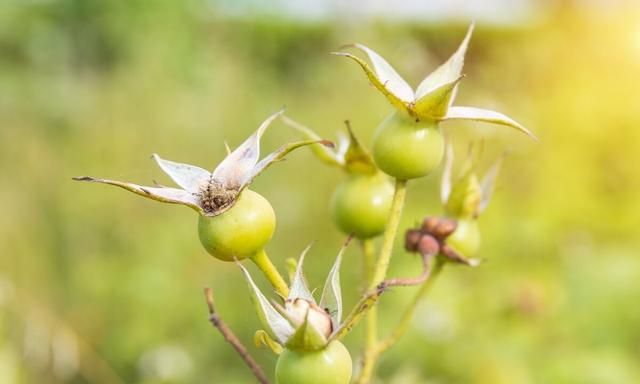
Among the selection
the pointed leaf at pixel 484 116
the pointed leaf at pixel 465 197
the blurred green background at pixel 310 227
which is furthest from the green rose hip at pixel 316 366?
the blurred green background at pixel 310 227

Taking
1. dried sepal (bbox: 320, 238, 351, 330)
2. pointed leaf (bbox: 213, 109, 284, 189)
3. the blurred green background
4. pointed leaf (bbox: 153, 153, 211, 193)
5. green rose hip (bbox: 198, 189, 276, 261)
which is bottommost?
the blurred green background

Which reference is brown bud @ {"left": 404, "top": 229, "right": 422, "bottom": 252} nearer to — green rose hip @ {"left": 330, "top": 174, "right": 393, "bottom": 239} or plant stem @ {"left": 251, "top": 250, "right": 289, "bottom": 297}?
green rose hip @ {"left": 330, "top": 174, "right": 393, "bottom": 239}

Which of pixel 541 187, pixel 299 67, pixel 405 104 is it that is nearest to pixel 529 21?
pixel 299 67

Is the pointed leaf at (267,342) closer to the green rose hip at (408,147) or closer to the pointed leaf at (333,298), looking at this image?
the pointed leaf at (333,298)

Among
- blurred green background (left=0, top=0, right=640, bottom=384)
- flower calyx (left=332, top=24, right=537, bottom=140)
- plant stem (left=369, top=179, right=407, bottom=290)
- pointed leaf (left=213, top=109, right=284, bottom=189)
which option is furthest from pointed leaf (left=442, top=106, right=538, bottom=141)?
blurred green background (left=0, top=0, right=640, bottom=384)

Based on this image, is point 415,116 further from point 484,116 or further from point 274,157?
point 274,157

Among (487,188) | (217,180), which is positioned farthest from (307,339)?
(487,188)

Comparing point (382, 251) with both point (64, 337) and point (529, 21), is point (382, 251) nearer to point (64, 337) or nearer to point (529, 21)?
point (64, 337)
